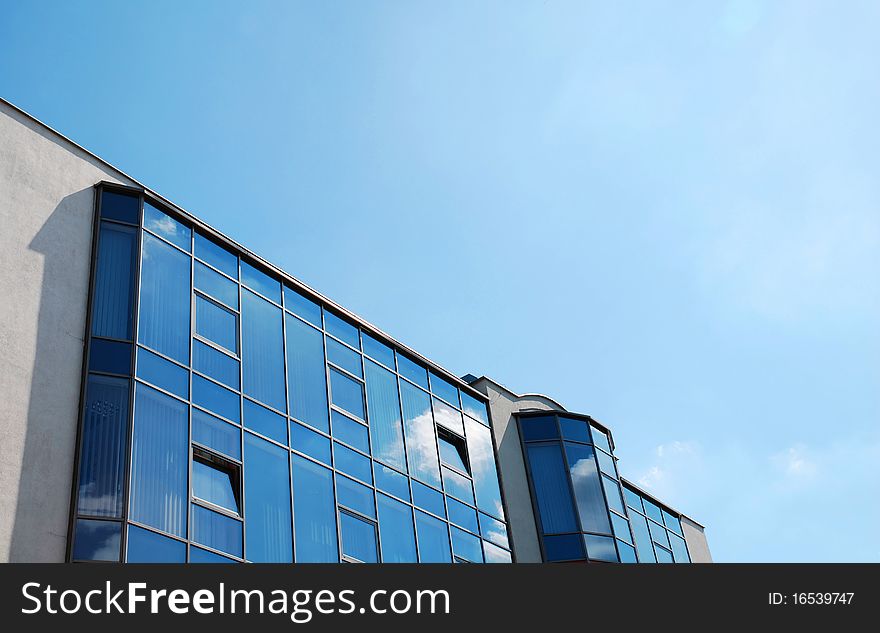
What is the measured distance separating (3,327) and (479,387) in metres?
14.0

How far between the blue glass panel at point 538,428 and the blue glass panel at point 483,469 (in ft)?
5.01

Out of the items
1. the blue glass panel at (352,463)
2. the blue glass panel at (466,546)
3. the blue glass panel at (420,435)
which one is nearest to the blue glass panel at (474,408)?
the blue glass panel at (420,435)

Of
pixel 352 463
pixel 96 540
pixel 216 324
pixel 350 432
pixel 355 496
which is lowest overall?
pixel 96 540

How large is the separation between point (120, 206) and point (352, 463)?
21.5 ft

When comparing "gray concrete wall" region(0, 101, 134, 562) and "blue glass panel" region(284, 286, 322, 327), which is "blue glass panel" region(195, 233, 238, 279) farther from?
"gray concrete wall" region(0, 101, 134, 562)

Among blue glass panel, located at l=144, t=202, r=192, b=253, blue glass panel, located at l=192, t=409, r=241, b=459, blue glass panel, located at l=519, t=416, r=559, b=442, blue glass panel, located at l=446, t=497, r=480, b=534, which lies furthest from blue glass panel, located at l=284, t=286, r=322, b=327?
blue glass panel, located at l=519, t=416, r=559, b=442

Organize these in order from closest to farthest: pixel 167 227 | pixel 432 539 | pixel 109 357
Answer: pixel 109 357
pixel 167 227
pixel 432 539

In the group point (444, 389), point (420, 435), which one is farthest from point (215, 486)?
point (444, 389)

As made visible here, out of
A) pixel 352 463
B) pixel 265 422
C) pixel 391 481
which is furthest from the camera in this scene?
pixel 391 481

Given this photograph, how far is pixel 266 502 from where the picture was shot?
16.9m

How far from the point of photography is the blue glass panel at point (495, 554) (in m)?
22.2

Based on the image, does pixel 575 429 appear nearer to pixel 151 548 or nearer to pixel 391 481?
pixel 391 481

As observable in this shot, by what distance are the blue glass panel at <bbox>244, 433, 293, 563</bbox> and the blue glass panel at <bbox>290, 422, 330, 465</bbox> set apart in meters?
0.51
